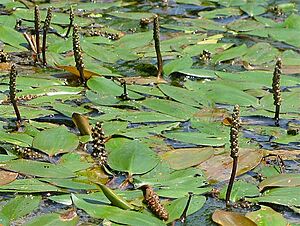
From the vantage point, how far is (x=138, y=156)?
2.17m

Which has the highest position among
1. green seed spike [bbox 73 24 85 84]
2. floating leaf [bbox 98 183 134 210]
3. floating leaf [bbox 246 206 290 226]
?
green seed spike [bbox 73 24 85 84]

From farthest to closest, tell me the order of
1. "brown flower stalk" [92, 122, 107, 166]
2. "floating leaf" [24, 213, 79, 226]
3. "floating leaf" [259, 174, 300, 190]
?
"brown flower stalk" [92, 122, 107, 166] → "floating leaf" [259, 174, 300, 190] → "floating leaf" [24, 213, 79, 226]

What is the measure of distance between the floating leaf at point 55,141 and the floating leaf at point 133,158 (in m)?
0.12

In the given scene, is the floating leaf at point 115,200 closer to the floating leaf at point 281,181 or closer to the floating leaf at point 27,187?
the floating leaf at point 27,187

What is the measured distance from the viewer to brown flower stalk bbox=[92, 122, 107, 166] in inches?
86.1

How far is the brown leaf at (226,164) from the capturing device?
7.05ft

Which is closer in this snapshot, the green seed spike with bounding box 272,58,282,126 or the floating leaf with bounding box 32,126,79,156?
the floating leaf with bounding box 32,126,79,156

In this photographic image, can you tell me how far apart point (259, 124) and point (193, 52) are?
0.77 metres

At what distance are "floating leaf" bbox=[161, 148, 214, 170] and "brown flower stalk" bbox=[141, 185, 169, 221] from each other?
227 millimetres

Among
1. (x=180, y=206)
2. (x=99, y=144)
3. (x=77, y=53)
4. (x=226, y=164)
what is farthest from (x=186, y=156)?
(x=77, y=53)

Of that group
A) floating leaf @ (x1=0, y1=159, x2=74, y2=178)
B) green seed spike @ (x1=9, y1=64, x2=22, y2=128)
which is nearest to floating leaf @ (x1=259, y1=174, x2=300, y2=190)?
floating leaf @ (x1=0, y1=159, x2=74, y2=178)

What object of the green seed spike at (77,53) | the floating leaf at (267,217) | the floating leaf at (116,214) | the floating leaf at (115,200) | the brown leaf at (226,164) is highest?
the green seed spike at (77,53)

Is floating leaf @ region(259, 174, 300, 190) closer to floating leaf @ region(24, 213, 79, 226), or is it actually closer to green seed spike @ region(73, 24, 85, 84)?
floating leaf @ region(24, 213, 79, 226)

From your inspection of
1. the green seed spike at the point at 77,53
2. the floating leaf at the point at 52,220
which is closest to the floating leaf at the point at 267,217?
the floating leaf at the point at 52,220
